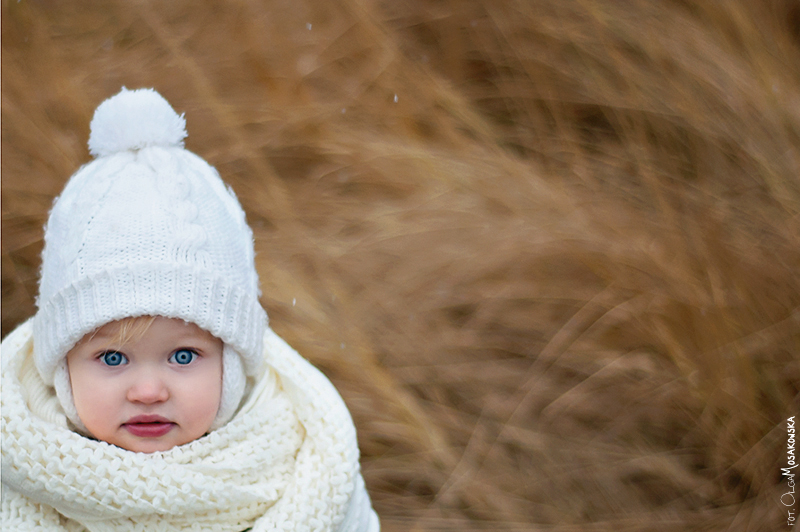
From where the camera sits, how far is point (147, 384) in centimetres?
119

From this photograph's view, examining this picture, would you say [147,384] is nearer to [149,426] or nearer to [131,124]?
[149,426]

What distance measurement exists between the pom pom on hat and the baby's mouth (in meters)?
0.46

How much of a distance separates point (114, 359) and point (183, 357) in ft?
0.34

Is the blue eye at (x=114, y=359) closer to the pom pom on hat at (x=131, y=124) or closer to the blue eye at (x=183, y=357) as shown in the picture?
the blue eye at (x=183, y=357)

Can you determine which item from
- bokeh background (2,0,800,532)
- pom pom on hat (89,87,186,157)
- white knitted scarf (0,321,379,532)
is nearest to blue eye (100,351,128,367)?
white knitted scarf (0,321,379,532)

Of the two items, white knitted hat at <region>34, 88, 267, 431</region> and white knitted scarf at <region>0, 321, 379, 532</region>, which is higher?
white knitted hat at <region>34, 88, 267, 431</region>

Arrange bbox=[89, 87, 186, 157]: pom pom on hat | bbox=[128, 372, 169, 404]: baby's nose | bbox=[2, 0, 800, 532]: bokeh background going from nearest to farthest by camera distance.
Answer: bbox=[128, 372, 169, 404]: baby's nose
bbox=[89, 87, 186, 157]: pom pom on hat
bbox=[2, 0, 800, 532]: bokeh background

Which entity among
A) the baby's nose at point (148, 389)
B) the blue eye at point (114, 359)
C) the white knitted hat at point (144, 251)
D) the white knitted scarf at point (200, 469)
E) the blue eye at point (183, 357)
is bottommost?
the white knitted scarf at point (200, 469)

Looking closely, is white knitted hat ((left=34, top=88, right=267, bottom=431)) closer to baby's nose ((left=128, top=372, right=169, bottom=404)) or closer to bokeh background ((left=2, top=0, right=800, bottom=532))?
baby's nose ((left=128, top=372, right=169, bottom=404))

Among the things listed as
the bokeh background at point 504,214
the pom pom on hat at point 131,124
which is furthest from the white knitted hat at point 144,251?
the bokeh background at point 504,214

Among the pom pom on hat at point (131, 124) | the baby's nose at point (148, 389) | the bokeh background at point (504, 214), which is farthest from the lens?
the bokeh background at point (504, 214)

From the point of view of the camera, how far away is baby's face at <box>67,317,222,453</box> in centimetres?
121

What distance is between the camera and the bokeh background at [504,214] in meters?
2.49

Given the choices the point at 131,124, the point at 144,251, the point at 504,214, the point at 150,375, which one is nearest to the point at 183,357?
the point at 150,375
